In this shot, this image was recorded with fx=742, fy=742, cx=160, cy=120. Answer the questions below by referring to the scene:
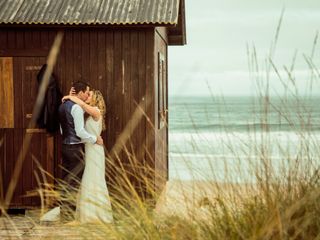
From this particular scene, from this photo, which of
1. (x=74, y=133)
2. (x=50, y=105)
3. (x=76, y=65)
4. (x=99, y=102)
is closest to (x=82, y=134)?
(x=74, y=133)

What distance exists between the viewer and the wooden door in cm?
1073

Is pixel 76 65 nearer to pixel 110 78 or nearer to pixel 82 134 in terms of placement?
pixel 110 78

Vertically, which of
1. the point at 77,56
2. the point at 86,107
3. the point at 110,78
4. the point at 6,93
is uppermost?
the point at 77,56

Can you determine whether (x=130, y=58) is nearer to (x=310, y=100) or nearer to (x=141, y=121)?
(x=141, y=121)

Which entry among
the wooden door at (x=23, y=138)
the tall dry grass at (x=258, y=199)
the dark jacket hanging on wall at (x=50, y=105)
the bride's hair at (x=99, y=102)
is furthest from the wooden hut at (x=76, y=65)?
the tall dry grass at (x=258, y=199)

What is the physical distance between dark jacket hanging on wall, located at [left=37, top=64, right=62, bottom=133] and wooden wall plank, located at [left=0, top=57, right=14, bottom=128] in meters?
0.48

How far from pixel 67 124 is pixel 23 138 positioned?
1440 millimetres

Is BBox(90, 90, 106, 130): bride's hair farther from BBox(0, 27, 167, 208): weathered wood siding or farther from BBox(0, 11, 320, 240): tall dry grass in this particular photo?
BBox(0, 11, 320, 240): tall dry grass

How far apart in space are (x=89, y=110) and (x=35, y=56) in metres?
1.70

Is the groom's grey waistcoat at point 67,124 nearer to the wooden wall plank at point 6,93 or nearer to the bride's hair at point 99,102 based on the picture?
the bride's hair at point 99,102

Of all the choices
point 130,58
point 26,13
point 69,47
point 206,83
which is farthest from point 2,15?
point 206,83

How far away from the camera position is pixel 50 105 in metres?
10.5

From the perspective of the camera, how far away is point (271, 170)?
433 centimetres

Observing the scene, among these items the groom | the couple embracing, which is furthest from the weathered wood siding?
the groom
